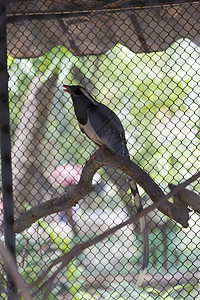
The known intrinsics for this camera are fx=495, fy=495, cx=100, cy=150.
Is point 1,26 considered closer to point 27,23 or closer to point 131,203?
point 27,23

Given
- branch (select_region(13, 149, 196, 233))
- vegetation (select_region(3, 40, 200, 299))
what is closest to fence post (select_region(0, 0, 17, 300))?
branch (select_region(13, 149, 196, 233))

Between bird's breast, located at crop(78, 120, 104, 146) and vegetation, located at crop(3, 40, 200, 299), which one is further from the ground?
vegetation, located at crop(3, 40, 200, 299)

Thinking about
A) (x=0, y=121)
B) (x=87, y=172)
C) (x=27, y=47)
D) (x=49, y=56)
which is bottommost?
(x=87, y=172)

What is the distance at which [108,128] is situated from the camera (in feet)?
5.48

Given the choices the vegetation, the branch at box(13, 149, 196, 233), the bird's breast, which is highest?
the vegetation

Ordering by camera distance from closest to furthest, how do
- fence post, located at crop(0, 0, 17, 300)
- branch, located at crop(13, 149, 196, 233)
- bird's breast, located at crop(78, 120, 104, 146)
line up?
branch, located at crop(13, 149, 196, 233), fence post, located at crop(0, 0, 17, 300), bird's breast, located at crop(78, 120, 104, 146)

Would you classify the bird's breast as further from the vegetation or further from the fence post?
the vegetation

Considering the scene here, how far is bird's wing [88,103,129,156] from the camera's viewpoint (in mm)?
1614

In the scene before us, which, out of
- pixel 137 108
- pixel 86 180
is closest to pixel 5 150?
pixel 86 180

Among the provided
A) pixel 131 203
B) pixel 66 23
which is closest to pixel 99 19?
pixel 66 23

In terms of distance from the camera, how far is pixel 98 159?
124 cm

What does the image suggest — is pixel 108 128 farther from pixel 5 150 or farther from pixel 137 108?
pixel 137 108

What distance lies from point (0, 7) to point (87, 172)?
0.76 m

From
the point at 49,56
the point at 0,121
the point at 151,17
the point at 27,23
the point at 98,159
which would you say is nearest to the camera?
the point at 98,159
